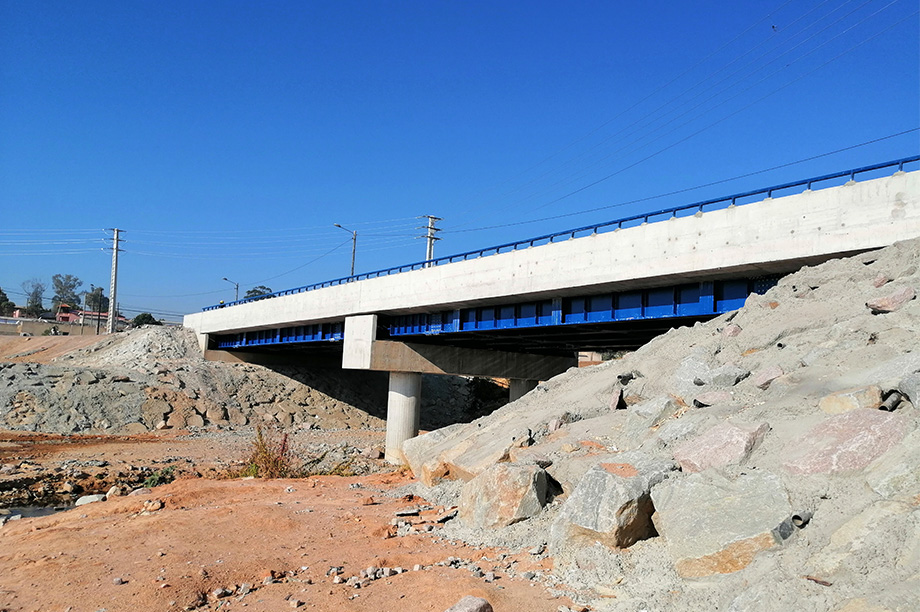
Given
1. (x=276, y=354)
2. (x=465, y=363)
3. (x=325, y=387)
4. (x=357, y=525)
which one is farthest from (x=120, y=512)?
(x=276, y=354)

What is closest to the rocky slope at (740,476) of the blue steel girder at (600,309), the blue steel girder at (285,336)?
the blue steel girder at (600,309)

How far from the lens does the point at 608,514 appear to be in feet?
21.2

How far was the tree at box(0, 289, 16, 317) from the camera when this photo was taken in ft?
353

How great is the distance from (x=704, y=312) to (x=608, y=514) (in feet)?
40.3

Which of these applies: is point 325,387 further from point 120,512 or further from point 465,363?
point 120,512

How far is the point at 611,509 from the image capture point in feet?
21.2

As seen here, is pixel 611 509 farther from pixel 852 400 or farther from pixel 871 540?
pixel 852 400

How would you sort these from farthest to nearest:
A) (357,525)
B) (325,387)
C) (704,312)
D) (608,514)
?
(325,387) → (704,312) → (357,525) → (608,514)

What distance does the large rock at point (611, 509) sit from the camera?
21.0 feet

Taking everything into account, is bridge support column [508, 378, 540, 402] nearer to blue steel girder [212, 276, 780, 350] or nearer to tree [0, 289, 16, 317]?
blue steel girder [212, 276, 780, 350]

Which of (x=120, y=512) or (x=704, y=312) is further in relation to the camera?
(x=704, y=312)

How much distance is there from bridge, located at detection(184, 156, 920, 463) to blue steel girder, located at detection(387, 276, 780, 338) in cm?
4

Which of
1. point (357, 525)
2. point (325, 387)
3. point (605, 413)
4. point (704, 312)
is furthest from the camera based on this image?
point (325, 387)

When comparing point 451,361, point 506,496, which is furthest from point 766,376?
point 451,361
